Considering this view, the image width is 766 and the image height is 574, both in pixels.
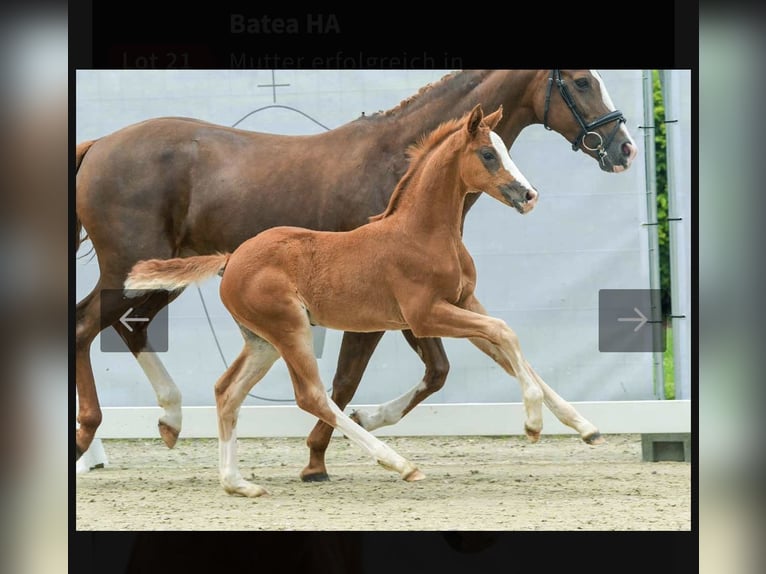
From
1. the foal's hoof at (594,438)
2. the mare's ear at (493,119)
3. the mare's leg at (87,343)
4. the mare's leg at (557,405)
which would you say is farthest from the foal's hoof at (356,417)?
the mare's ear at (493,119)

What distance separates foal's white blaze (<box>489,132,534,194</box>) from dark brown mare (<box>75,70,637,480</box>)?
0.41ft

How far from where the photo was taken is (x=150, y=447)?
23.5 feet

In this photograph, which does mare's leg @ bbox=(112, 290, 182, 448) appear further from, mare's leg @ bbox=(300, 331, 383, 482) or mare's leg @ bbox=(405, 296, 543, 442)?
mare's leg @ bbox=(405, 296, 543, 442)

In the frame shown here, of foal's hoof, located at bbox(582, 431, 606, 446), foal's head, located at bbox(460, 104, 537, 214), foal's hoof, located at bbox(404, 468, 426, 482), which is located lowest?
foal's hoof, located at bbox(404, 468, 426, 482)

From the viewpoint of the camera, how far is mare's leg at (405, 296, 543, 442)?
6.96 m

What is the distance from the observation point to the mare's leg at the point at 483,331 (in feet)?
22.8

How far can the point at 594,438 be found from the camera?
23.2 ft

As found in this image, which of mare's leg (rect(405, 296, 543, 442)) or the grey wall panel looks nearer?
mare's leg (rect(405, 296, 543, 442))

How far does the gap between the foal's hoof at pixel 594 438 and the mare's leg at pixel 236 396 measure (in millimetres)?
1439

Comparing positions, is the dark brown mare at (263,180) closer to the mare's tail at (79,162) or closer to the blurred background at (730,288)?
the mare's tail at (79,162)

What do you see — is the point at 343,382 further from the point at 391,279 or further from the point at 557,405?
the point at 557,405

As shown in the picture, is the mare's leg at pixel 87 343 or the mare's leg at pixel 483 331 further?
the mare's leg at pixel 87 343

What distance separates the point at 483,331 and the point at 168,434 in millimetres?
1505

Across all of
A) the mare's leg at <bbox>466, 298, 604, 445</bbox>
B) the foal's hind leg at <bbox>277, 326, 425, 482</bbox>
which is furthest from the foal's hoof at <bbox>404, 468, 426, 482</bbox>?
the mare's leg at <bbox>466, 298, 604, 445</bbox>
